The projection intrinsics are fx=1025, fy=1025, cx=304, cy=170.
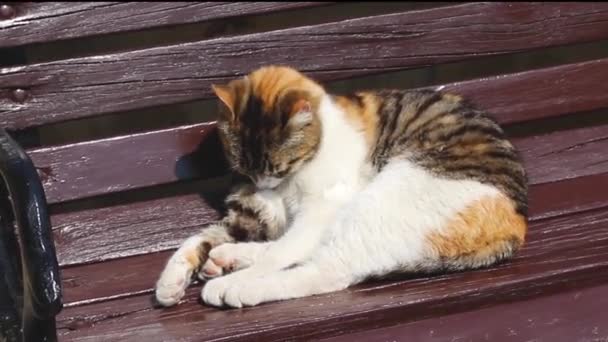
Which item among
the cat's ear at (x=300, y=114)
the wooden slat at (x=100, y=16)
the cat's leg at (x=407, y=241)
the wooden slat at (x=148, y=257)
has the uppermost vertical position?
the wooden slat at (x=100, y=16)

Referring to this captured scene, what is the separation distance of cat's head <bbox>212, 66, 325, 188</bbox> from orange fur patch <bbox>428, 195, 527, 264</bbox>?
44 cm

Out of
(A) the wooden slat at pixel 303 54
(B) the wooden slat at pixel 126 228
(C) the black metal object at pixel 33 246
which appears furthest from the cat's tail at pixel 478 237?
(C) the black metal object at pixel 33 246

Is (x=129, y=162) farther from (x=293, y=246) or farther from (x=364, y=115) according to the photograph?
(x=364, y=115)

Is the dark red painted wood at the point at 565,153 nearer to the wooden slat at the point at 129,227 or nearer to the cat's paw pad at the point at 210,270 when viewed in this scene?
the wooden slat at the point at 129,227

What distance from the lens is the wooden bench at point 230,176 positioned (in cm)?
221

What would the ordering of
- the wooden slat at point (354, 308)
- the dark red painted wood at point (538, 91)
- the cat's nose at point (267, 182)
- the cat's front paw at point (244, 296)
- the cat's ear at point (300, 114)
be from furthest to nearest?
the dark red painted wood at point (538, 91) < the cat's nose at point (267, 182) < the cat's ear at point (300, 114) < the cat's front paw at point (244, 296) < the wooden slat at point (354, 308)

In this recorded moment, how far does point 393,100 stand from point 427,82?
1.07 meters

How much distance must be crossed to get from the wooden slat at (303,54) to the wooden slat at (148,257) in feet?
1.08

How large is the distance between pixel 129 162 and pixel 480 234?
37.8 inches

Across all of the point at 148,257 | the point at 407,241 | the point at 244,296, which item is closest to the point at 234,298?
the point at 244,296

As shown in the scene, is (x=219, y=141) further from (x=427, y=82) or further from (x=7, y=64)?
(x=427, y=82)

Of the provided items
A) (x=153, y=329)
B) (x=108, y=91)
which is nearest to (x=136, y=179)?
(x=108, y=91)

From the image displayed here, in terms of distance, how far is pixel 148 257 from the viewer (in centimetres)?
274

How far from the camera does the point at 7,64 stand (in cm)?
270
